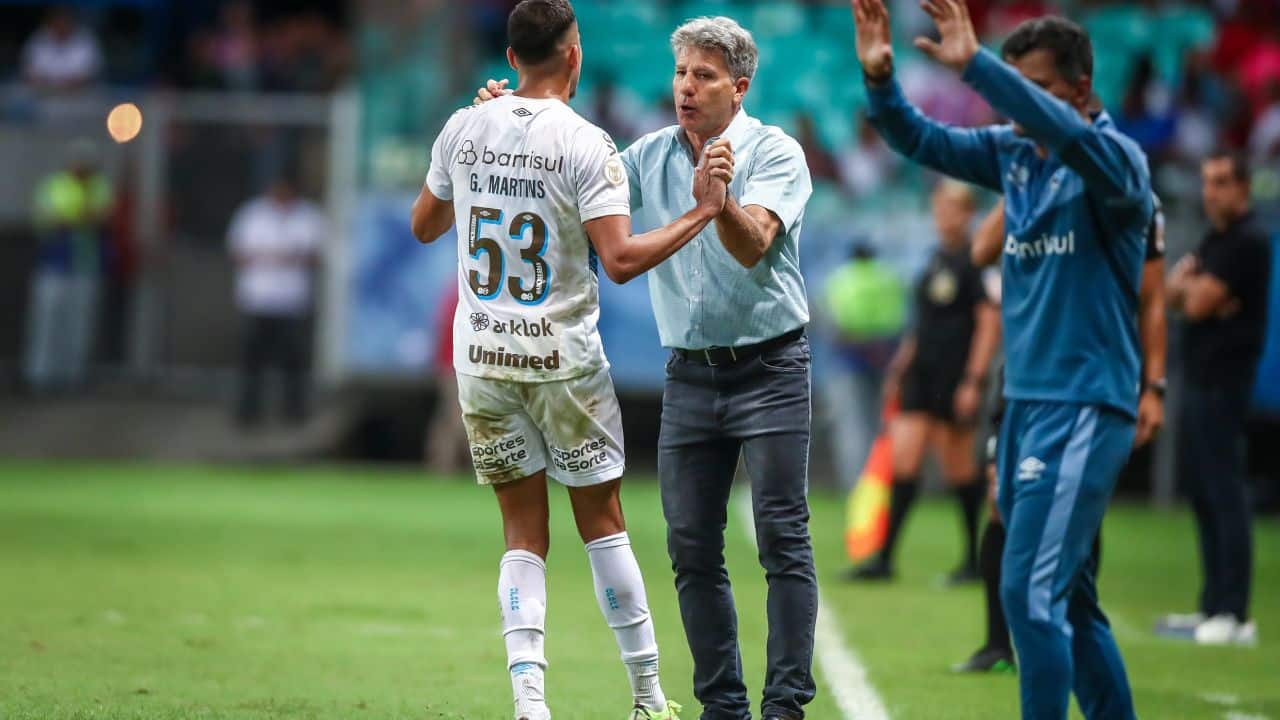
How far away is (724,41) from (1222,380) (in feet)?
16.5

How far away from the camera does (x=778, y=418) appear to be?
6293mm

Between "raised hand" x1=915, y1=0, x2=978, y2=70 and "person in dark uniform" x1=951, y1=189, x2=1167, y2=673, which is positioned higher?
"raised hand" x1=915, y1=0, x2=978, y2=70

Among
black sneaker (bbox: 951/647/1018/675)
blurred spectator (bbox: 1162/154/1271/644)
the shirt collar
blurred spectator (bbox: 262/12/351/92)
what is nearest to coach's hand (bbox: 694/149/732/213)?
the shirt collar

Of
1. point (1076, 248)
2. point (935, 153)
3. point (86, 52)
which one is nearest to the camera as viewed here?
point (1076, 248)

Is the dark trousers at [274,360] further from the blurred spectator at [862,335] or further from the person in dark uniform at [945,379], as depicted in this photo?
the person in dark uniform at [945,379]

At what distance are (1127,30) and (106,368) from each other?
43.2ft

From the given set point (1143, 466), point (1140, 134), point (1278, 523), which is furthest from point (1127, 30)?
point (1278, 523)

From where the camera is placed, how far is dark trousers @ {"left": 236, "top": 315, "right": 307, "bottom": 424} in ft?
67.7

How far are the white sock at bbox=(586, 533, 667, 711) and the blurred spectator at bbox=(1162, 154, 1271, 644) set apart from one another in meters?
4.73

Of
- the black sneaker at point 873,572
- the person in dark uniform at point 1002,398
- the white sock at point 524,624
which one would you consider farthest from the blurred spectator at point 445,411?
the white sock at point 524,624

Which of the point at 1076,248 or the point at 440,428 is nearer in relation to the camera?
the point at 1076,248

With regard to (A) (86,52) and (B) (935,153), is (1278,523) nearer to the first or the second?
(B) (935,153)

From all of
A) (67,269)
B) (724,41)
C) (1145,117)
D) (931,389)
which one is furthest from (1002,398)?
(67,269)

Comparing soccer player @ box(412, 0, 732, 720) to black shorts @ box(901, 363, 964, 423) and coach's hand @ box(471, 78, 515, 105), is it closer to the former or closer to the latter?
coach's hand @ box(471, 78, 515, 105)
